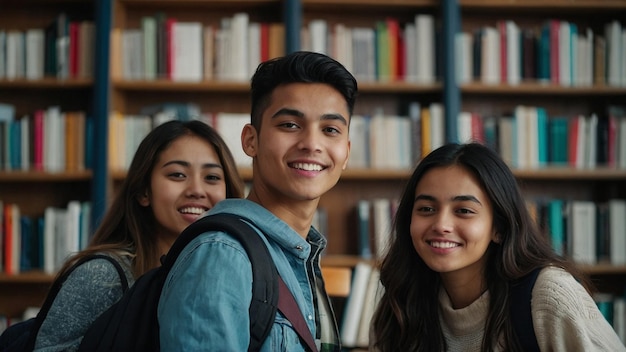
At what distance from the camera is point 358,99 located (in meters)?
4.18

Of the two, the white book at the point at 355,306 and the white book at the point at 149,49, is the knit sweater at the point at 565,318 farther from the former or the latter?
the white book at the point at 149,49

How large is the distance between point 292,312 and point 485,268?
0.80 metres

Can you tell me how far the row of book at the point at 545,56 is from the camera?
13.0ft

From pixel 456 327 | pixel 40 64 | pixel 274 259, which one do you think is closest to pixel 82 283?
pixel 274 259

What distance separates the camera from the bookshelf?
12.7 ft

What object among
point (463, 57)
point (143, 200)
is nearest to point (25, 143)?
point (143, 200)

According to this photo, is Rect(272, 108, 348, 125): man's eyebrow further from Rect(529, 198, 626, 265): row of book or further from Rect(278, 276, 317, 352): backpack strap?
Rect(529, 198, 626, 265): row of book

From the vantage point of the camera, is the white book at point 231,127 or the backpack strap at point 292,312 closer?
the backpack strap at point 292,312

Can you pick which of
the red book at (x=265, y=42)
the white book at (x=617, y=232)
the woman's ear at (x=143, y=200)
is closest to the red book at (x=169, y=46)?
the red book at (x=265, y=42)

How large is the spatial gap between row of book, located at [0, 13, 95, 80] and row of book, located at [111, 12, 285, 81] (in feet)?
0.55

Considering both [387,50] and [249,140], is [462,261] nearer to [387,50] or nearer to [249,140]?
[249,140]

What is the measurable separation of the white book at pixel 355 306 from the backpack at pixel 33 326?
1936 millimetres

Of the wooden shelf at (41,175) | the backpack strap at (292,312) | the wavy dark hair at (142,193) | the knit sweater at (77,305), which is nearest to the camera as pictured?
the backpack strap at (292,312)

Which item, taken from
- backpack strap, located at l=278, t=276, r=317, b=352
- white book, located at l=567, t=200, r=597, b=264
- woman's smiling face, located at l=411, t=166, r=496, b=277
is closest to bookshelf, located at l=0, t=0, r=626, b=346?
white book, located at l=567, t=200, r=597, b=264
